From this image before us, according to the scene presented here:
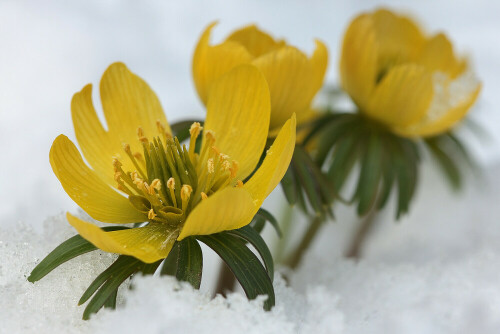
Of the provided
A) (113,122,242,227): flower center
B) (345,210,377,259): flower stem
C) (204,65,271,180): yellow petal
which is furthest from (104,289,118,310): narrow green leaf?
(345,210,377,259): flower stem

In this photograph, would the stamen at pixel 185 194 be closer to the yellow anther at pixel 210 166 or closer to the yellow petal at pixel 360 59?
the yellow anther at pixel 210 166

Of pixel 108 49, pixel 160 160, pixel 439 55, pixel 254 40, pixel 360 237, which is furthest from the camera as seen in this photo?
pixel 108 49

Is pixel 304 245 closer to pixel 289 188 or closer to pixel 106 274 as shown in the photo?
pixel 289 188

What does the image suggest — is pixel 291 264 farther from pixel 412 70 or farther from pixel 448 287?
pixel 412 70

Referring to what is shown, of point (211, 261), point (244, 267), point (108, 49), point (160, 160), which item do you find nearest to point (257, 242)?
point (244, 267)

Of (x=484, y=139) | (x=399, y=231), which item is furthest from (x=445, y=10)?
(x=399, y=231)

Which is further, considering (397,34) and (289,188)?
(397,34)

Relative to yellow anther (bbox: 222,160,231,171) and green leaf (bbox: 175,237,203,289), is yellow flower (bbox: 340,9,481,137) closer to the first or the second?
yellow anther (bbox: 222,160,231,171)

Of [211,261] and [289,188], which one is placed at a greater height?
[289,188]
